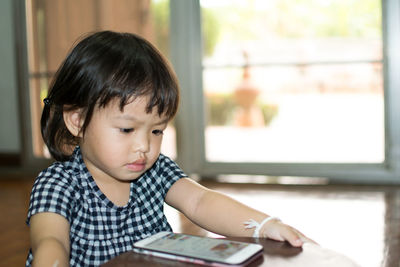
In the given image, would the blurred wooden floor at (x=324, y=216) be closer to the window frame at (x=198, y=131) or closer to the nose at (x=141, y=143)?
the window frame at (x=198, y=131)

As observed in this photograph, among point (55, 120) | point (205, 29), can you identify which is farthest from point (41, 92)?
point (55, 120)

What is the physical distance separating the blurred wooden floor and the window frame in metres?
0.11

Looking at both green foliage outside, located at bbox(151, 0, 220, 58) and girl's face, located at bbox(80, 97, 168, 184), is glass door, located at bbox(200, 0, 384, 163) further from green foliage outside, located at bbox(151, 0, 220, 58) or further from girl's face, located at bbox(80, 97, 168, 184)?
girl's face, located at bbox(80, 97, 168, 184)

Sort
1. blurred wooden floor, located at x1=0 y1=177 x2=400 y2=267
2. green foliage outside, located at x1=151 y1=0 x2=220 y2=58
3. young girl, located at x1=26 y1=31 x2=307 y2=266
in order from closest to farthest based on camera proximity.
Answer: young girl, located at x1=26 y1=31 x2=307 y2=266 → blurred wooden floor, located at x1=0 y1=177 x2=400 y2=267 → green foliage outside, located at x1=151 y1=0 x2=220 y2=58

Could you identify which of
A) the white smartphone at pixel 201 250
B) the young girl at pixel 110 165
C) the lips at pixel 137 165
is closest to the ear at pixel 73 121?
the young girl at pixel 110 165

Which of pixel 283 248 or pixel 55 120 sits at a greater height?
pixel 55 120

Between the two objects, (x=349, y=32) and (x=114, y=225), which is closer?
(x=114, y=225)

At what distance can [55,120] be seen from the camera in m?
0.97

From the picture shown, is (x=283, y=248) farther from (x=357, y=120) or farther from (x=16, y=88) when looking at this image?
(x=16, y=88)

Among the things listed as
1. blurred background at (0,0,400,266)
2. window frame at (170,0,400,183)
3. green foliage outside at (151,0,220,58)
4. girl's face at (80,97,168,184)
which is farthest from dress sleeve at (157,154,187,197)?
green foliage outside at (151,0,220,58)

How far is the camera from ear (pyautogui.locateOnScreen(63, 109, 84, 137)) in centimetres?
89

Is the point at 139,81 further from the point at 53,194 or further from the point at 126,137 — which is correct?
the point at 53,194

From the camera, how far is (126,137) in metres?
0.83

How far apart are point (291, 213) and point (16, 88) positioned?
6.93ft
